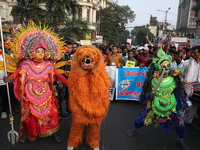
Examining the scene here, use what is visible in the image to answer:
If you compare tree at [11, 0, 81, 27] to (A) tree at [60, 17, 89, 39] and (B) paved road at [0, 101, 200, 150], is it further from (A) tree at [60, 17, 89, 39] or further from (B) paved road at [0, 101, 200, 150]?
(B) paved road at [0, 101, 200, 150]

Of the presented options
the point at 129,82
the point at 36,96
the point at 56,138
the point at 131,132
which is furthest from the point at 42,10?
the point at 131,132

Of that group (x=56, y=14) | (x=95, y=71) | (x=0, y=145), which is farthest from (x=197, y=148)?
(x=56, y=14)

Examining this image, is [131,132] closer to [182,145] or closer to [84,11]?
[182,145]

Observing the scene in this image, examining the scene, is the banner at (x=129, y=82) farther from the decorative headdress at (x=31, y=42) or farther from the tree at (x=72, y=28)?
the tree at (x=72, y=28)

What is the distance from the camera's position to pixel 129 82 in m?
5.26

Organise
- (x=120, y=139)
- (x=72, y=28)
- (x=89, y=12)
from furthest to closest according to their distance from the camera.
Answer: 1. (x=89, y=12)
2. (x=72, y=28)
3. (x=120, y=139)

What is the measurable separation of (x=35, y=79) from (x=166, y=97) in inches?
90.1

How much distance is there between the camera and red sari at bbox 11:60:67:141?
8.89 ft

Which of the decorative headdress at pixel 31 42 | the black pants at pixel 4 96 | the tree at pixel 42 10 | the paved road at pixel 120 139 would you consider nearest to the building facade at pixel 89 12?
the tree at pixel 42 10

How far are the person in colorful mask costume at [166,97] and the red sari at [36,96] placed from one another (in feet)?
5.51

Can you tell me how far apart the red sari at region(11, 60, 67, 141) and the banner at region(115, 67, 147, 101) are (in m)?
2.72

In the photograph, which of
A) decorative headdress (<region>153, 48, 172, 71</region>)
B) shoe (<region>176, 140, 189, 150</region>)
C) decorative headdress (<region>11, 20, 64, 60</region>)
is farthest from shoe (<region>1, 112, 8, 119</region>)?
shoe (<region>176, 140, 189, 150</region>)

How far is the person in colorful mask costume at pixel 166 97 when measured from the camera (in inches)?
112

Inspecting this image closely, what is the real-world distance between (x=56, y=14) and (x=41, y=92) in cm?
861
